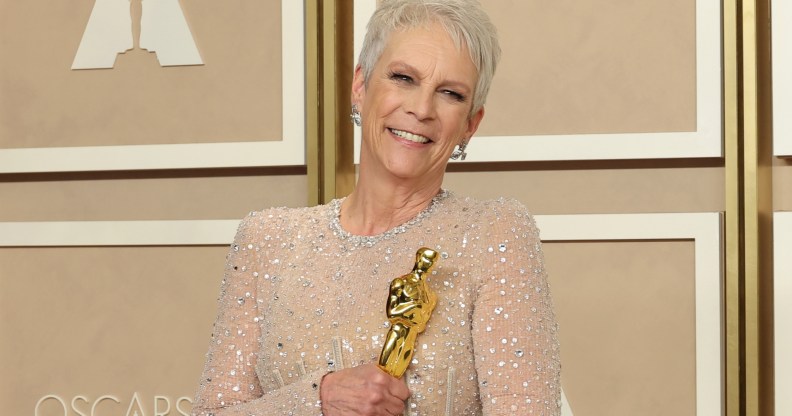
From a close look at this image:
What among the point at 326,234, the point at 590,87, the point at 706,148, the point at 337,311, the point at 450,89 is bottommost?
the point at 337,311

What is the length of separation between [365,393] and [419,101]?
40cm

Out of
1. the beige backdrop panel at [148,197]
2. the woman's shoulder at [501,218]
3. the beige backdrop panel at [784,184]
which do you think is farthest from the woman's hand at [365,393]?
the beige backdrop panel at [784,184]

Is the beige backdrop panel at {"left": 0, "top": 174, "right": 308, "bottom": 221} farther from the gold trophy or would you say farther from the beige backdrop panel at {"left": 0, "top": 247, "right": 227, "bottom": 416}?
the gold trophy

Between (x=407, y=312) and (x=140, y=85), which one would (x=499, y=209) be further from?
(x=140, y=85)

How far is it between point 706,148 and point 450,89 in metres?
1.01

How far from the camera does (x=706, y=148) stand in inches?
87.0

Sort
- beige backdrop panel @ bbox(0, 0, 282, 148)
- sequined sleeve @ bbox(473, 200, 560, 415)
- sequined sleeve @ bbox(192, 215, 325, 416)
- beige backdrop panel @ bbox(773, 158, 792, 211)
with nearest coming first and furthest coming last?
sequined sleeve @ bbox(473, 200, 560, 415) < sequined sleeve @ bbox(192, 215, 325, 416) < beige backdrop panel @ bbox(773, 158, 792, 211) < beige backdrop panel @ bbox(0, 0, 282, 148)

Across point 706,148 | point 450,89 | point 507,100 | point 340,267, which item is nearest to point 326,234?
point 340,267

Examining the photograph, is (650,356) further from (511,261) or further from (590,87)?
(511,261)

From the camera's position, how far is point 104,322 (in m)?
2.47

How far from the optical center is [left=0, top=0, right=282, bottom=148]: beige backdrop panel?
2402mm

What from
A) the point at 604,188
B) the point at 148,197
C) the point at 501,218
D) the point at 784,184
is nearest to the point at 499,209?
the point at 501,218

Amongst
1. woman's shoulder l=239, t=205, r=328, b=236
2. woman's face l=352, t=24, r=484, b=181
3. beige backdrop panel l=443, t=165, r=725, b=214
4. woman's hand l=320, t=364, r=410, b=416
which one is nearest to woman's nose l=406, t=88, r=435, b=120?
woman's face l=352, t=24, r=484, b=181

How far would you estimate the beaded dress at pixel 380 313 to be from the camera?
1.27m
